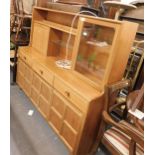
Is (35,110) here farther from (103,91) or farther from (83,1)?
(83,1)

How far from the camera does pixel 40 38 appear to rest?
8.59 feet

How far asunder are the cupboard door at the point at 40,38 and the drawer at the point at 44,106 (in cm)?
75

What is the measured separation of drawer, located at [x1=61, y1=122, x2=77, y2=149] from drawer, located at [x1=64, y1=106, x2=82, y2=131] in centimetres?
6

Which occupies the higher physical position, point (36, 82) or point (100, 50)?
Result: point (100, 50)

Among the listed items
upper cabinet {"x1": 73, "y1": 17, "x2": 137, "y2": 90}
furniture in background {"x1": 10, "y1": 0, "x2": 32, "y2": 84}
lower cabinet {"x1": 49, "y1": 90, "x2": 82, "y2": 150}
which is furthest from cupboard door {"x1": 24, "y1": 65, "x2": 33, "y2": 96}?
upper cabinet {"x1": 73, "y1": 17, "x2": 137, "y2": 90}

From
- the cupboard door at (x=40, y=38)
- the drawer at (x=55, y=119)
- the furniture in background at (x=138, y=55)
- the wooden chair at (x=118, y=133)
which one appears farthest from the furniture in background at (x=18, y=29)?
the wooden chair at (x=118, y=133)

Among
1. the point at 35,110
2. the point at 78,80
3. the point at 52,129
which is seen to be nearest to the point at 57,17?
the point at 78,80

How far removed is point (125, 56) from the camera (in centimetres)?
162

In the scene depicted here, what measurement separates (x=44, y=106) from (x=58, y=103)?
35 cm

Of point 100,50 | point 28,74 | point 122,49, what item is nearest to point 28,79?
point 28,74

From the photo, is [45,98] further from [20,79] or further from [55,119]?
[20,79]

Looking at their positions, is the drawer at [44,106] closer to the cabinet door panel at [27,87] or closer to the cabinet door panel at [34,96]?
the cabinet door panel at [34,96]

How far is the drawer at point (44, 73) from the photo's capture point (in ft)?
6.55

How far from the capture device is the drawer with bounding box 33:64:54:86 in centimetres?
200
